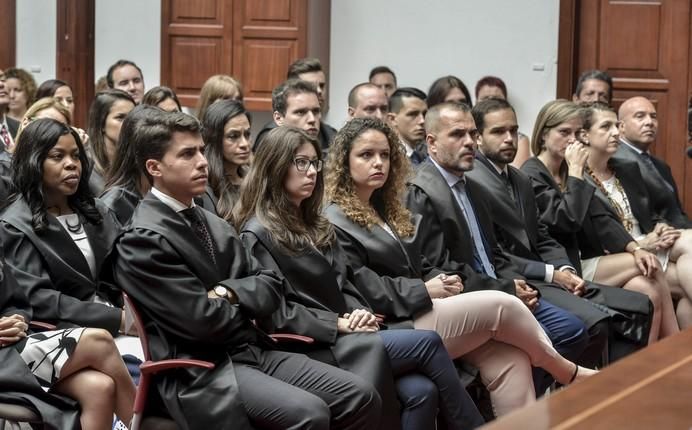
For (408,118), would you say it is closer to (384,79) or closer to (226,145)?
(384,79)

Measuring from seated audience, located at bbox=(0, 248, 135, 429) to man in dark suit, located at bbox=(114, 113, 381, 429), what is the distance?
20cm

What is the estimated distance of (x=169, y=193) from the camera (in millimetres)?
3910

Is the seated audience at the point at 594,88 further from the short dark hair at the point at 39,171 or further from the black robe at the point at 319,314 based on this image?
the short dark hair at the point at 39,171

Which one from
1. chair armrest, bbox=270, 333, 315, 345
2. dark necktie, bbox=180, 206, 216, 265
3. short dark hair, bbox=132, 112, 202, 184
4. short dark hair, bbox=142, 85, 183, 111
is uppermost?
short dark hair, bbox=142, 85, 183, 111

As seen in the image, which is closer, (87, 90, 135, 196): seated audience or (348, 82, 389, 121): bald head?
(87, 90, 135, 196): seated audience

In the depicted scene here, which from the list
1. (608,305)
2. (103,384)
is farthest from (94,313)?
(608,305)

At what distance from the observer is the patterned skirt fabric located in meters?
3.69

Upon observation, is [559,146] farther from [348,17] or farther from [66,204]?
[348,17]

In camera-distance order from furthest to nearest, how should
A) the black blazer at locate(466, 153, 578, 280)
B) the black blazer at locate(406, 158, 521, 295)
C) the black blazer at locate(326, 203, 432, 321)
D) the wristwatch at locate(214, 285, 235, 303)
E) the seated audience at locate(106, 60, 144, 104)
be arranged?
1. the seated audience at locate(106, 60, 144, 104)
2. the black blazer at locate(466, 153, 578, 280)
3. the black blazer at locate(406, 158, 521, 295)
4. the black blazer at locate(326, 203, 432, 321)
5. the wristwatch at locate(214, 285, 235, 303)

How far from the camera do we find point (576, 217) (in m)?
5.88

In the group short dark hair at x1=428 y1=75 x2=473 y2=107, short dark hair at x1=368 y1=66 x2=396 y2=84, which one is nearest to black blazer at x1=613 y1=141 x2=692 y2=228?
short dark hair at x1=428 y1=75 x2=473 y2=107

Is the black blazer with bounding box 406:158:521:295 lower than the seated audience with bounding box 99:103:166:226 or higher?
lower

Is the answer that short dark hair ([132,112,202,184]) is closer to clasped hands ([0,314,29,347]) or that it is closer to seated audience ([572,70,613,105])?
clasped hands ([0,314,29,347])

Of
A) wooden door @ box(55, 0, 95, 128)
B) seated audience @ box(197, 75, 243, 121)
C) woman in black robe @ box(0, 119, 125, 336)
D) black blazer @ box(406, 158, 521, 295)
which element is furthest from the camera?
wooden door @ box(55, 0, 95, 128)
